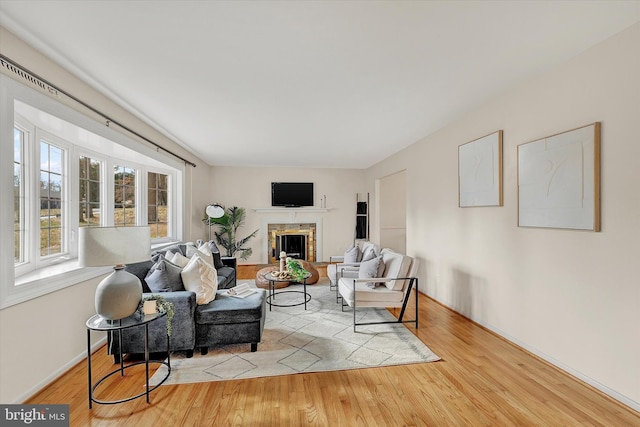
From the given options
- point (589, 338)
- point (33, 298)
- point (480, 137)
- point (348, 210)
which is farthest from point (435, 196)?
point (33, 298)

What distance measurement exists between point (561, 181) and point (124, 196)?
530cm

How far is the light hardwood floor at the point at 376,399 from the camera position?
6.16 ft

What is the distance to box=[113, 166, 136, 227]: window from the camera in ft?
13.5

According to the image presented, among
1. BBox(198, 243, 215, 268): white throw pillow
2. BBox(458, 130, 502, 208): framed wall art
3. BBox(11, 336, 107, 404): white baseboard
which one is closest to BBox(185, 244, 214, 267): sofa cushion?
BBox(198, 243, 215, 268): white throw pillow

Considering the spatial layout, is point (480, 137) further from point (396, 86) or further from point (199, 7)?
point (199, 7)

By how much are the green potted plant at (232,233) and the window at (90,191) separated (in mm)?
2994

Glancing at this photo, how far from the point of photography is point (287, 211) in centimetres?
750

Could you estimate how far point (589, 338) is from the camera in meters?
2.23

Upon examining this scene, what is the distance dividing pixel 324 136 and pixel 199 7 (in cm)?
297

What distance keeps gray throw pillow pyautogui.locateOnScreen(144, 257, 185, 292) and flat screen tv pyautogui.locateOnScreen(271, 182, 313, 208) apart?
4624 millimetres

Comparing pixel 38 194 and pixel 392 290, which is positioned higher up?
pixel 38 194

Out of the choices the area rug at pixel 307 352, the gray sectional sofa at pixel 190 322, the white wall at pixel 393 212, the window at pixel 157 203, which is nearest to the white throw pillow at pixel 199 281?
the gray sectional sofa at pixel 190 322

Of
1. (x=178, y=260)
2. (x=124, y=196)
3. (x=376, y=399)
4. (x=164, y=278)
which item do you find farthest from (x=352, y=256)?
(x=124, y=196)

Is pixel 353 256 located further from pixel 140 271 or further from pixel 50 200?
pixel 50 200
